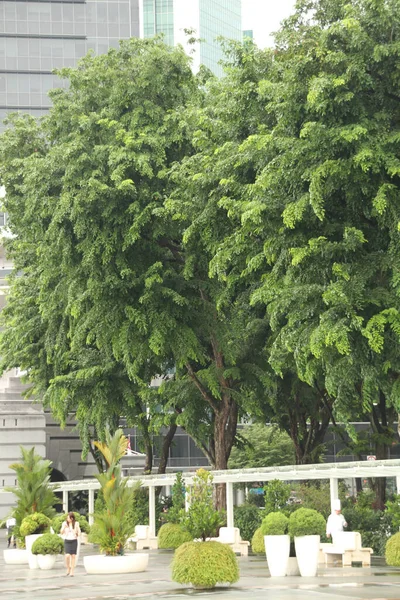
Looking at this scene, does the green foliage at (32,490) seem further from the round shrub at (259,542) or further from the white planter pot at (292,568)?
the white planter pot at (292,568)

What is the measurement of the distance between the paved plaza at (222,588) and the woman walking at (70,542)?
29cm

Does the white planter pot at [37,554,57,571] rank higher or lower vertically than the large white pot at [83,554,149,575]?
lower

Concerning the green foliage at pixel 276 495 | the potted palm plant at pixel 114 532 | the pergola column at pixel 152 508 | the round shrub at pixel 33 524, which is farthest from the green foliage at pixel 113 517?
the pergola column at pixel 152 508

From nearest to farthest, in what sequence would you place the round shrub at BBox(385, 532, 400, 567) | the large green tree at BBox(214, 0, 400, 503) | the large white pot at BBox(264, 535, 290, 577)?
the large green tree at BBox(214, 0, 400, 503), the large white pot at BBox(264, 535, 290, 577), the round shrub at BBox(385, 532, 400, 567)

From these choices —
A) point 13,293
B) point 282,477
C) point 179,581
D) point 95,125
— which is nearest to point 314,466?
point 282,477

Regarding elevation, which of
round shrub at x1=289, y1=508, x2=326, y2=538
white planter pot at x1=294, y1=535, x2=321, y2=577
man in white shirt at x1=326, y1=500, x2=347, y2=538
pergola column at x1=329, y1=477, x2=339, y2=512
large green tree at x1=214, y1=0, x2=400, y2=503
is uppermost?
large green tree at x1=214, y1=0, x2=400, y2=503

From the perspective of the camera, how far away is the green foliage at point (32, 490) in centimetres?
2903

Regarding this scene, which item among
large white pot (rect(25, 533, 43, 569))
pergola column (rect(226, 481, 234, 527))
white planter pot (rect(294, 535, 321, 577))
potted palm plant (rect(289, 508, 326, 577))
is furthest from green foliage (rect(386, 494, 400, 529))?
large white pot (rect(25, 533, 43, 569))

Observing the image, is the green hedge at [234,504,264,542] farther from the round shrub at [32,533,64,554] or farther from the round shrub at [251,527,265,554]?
the round shrub at [32,533,64,554]

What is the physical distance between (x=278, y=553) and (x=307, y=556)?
0.62 m

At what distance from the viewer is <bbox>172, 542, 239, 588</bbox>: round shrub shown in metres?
17.8

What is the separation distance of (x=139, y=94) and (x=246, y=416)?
13.8m

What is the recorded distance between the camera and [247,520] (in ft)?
102

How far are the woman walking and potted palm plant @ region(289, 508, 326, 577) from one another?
5929 millimetres
